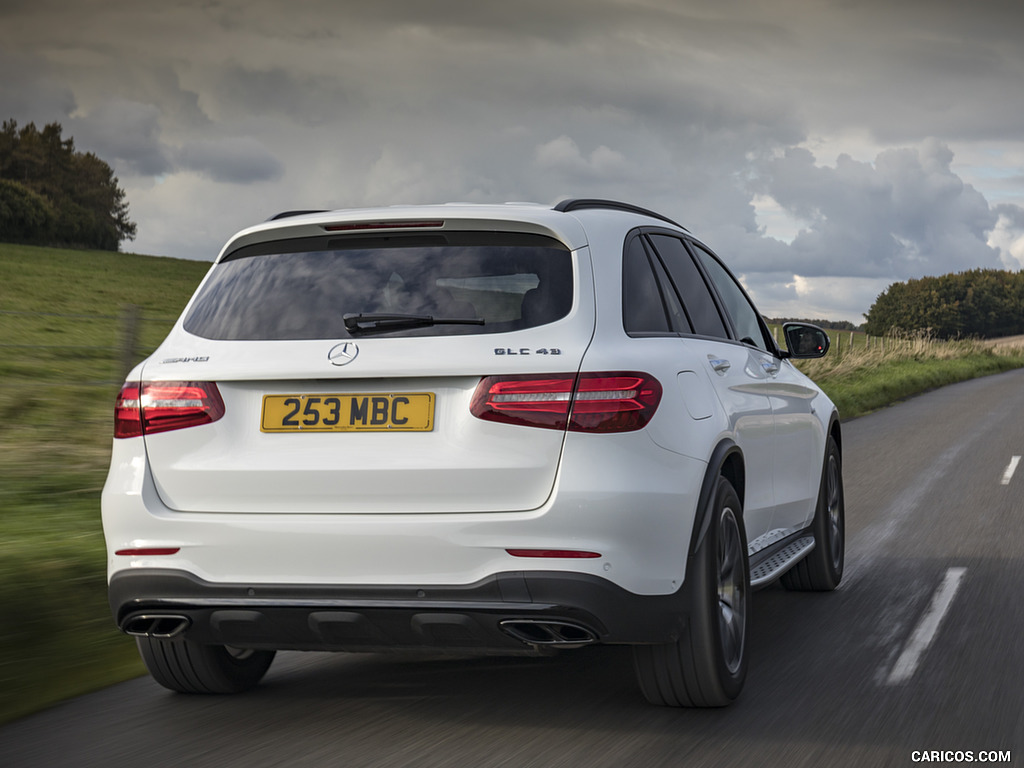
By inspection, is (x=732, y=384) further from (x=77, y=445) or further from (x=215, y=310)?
(x=77, y=445)

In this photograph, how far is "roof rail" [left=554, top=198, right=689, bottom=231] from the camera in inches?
173

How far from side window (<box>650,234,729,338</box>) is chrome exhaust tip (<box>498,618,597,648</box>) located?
1.53 m

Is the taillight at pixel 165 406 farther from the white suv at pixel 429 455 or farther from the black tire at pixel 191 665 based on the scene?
the black tire at pixel 191 665

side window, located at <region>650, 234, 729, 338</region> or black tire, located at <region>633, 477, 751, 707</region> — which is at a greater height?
side window, located at <region>650, 234, 729, 338</region>

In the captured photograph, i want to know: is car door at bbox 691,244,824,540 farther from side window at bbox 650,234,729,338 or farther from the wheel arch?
the wheel arch

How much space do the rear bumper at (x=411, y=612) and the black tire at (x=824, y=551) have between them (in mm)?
2723

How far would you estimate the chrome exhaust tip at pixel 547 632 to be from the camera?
12.3ft

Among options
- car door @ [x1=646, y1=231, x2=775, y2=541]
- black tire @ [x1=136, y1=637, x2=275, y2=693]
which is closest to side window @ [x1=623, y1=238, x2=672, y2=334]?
car door @ [x1=646, y1=231, x2=775, y2=541]

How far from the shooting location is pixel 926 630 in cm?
557

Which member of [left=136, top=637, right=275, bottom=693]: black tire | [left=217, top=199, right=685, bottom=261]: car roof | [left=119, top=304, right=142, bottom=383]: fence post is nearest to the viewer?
[left=217, top=199, right=685, bottom=261]: car roof

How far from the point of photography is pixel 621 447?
3.74 metres

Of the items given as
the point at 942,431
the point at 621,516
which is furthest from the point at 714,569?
the point at 942,431

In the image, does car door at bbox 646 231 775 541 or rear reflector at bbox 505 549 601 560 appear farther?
car door at bbox 646 231 775 541

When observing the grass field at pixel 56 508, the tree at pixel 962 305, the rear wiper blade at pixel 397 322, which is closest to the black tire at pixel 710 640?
the rear wiper blade at pixel 397 322
